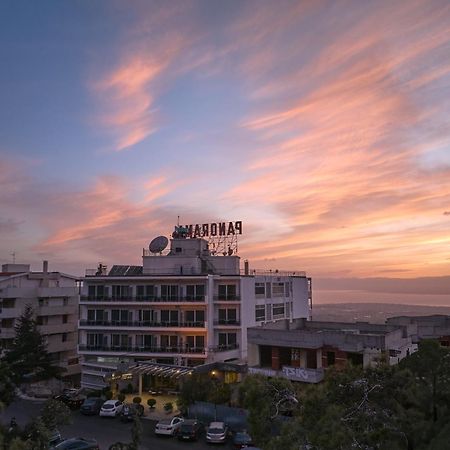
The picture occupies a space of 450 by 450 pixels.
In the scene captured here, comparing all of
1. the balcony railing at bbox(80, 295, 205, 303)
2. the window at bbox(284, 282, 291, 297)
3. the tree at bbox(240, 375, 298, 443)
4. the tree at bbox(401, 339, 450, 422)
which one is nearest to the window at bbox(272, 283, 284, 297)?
the window at bbox(284, 282, 291, 297)

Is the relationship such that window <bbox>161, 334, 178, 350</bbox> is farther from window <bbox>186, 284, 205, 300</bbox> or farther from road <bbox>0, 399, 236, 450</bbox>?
road <bbox>0, 399, 236, 450</bbox>

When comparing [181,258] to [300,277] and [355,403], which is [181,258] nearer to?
[300,277]

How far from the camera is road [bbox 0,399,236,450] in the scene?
34.3 m

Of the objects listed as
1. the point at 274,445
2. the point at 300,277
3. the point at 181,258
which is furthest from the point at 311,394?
the point at 300,277

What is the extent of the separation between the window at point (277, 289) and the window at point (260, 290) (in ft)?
10.5

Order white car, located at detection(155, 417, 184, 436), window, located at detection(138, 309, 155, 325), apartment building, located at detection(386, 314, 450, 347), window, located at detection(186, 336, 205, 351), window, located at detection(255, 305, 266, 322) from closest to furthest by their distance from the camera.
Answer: white car, located at detection(155, 417, 184, 436), apartment building, located at detection(386, 314, 450, 347), window, located at detection(186, 336, 205, 351), window, located at detection(138, 309, 155, 325), window, located at detection(255, 305, 266, 322)

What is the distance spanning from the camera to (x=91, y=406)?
4275 centimetres

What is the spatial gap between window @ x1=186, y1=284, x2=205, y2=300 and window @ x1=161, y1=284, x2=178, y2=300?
4.78ft

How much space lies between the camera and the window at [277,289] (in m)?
64.8

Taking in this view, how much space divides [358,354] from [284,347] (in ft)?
20.7

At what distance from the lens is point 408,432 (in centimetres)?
1647

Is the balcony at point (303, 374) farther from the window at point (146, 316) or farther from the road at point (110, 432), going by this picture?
the window at point (146, 316)

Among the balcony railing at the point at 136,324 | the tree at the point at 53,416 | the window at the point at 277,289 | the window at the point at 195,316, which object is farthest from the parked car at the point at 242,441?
the window at the point at 277,289

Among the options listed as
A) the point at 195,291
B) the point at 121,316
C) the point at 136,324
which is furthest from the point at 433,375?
the point at 121,316
